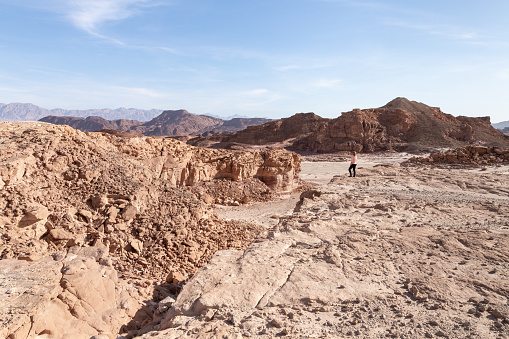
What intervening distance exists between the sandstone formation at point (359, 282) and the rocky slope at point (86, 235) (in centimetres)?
115

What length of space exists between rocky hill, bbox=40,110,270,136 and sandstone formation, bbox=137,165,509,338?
251 ft

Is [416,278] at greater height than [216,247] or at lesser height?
greater

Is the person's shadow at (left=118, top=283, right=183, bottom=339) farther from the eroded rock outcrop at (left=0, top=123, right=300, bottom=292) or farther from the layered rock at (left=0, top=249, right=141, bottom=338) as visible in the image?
the eroded rock outcrop at (left=0, top=123, right=300, bottom=292)

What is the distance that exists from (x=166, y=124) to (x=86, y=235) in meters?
105

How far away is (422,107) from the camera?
48.4m

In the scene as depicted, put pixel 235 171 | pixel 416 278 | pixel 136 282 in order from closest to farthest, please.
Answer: pixel 416 278, pixel 136 282, pixel 235 171

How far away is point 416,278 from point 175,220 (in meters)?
5.22

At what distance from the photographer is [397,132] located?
4131cm

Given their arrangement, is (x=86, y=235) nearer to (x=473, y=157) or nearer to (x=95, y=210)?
(x=95, y=210)

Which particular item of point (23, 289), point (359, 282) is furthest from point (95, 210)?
point (359, 282)

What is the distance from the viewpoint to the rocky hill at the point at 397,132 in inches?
1512

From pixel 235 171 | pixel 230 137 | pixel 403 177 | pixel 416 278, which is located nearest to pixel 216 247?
pixel 416 278

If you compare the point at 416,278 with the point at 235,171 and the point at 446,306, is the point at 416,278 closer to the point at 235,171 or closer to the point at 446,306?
the point at 446,306

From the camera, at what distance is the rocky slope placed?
159 inches
